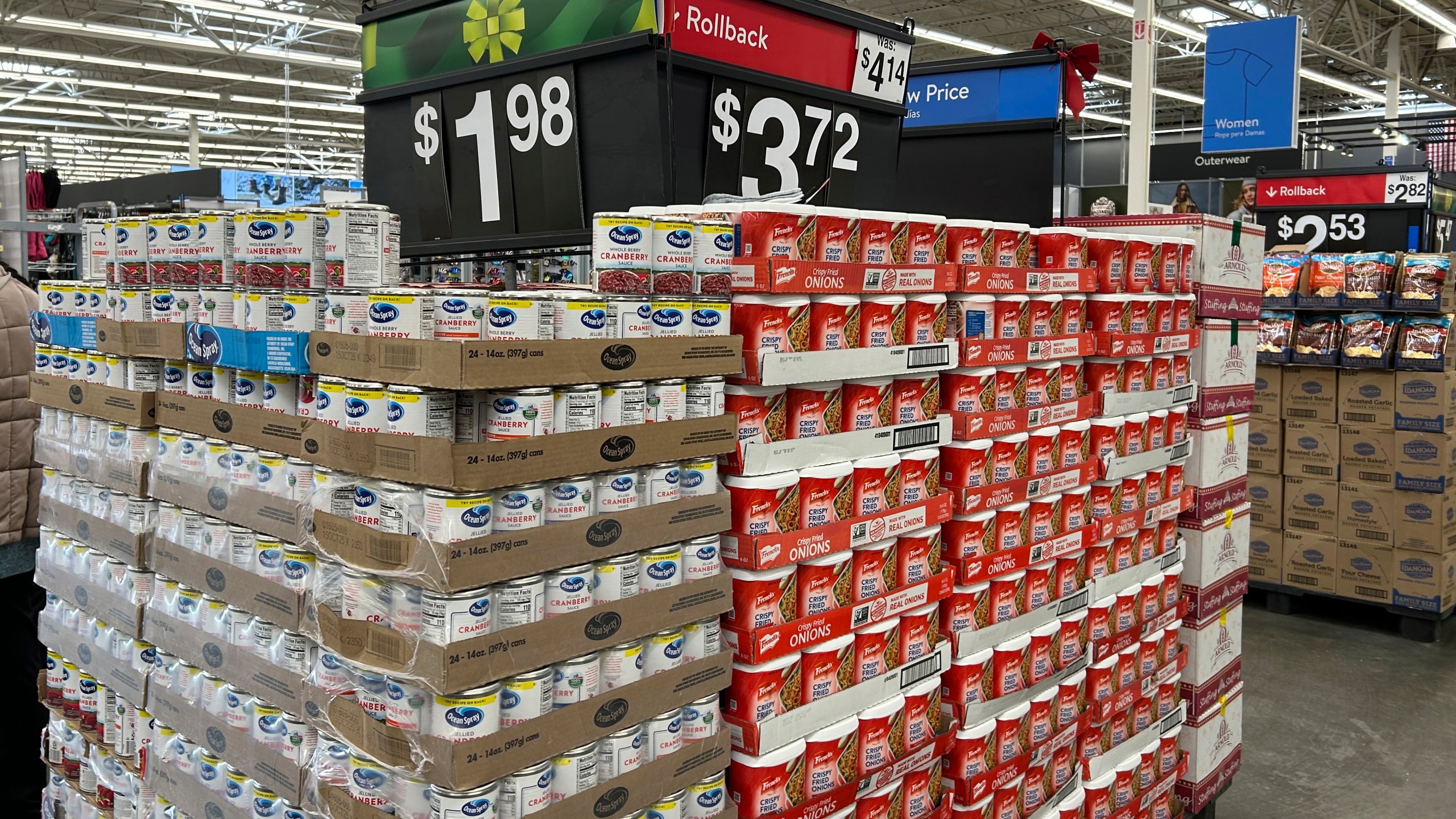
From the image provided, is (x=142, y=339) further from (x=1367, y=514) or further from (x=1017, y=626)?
(x=1367, y=514)

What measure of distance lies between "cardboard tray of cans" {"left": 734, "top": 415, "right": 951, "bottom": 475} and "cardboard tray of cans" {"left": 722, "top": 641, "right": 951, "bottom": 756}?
1.65 feet

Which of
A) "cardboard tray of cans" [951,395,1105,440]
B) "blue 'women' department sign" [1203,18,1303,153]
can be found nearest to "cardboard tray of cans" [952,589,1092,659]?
"cardboard tray of cans" [951,395,1105,440]

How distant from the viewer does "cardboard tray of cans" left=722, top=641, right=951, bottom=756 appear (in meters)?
2.23

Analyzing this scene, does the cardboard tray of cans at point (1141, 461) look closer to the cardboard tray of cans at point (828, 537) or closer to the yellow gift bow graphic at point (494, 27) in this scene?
the cardboard tray of cans at point (828, 537)

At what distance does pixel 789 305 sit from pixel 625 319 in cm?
41

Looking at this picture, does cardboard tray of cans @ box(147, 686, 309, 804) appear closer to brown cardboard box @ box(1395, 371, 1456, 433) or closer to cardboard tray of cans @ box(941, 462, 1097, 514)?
cardboard tray of cans @ box(941, 462, 1097, 514)

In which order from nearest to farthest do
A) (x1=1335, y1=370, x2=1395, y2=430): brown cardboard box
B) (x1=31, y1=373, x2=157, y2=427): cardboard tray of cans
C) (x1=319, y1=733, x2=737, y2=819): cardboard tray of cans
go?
1. (x1=319, y1=733, x2=737, y2=819): cardboard tray of cans
2. (x1=31, y1=373, x2=157, y2=427): cardboard tray of cans
3. (x1=1335, y1=370, x2=1395, y2=430): brown cardboard box

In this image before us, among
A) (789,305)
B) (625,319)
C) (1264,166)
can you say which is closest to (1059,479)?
(789,305)

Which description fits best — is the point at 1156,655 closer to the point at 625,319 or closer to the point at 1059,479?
the point at 1059,479

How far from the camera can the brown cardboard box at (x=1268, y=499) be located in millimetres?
7020

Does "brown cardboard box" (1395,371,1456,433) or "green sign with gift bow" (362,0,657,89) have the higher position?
"green sign with gift bow" (362,0,657,89)

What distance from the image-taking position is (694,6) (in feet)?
8.79

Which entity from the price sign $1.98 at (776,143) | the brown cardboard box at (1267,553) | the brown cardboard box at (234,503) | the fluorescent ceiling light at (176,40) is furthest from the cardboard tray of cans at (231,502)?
the fluorescent ceiling light at (176,40)

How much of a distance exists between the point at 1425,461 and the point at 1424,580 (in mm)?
701
